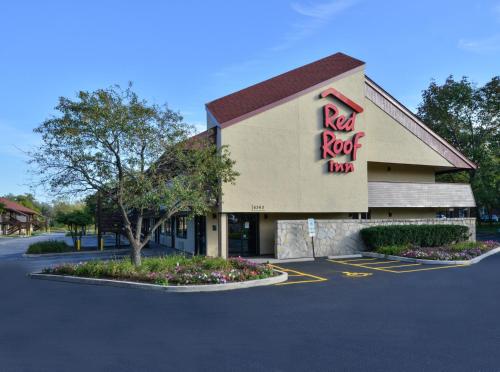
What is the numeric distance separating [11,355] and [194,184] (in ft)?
34.4

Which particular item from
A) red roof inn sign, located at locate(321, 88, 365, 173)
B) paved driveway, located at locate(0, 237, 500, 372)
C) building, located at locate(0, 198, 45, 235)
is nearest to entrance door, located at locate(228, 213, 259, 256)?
red roof inn sign, located at locate(321, 88, 365, 173)

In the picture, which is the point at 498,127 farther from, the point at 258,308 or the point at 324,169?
the point at 258,308

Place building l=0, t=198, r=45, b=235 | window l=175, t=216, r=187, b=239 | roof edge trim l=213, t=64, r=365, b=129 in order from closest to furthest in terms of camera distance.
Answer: roof edge trim l=213, t=64, r=365, b=129 → window l=175, t=216, r=187, b=239 → building l=0, t=198, r=45, b=235

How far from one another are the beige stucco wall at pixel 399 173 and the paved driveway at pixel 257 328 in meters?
14.2

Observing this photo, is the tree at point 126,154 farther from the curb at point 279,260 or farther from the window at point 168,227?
the window at point 168,227

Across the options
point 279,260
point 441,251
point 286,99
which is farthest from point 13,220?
point 441,251

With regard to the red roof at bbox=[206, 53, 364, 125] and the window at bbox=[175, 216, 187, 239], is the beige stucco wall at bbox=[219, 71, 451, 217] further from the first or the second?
the window at bbox=[175, 216, 187, 239]

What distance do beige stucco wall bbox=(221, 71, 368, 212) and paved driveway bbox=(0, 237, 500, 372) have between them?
290 inches

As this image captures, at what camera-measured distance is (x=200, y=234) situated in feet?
70.5

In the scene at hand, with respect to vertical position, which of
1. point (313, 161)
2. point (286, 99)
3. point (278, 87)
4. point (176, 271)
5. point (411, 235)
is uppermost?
point (278, 87)

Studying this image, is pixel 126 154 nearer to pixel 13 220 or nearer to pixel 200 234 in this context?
pixel 200 234

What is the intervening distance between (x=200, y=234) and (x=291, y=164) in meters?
6.76

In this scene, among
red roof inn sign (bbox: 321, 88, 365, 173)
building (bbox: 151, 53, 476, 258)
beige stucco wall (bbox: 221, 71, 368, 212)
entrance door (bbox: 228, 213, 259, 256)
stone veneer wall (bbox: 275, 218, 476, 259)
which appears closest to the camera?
beige stucco wall (bbox: 221, 71, 368, 212)

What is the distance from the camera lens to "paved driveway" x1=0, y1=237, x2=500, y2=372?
5.75 metres
